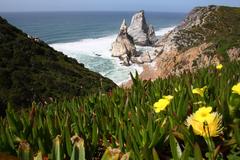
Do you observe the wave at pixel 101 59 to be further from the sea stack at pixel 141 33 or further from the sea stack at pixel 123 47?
the sea stack at pixel 141 33

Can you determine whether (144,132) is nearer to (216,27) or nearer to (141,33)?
(216,27)

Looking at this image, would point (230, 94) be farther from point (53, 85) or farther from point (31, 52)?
point (31, 52)

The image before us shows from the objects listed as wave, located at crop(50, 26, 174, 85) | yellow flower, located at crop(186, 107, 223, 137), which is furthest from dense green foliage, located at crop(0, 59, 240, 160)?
wave, located at crop(50, 26, 174, 85)

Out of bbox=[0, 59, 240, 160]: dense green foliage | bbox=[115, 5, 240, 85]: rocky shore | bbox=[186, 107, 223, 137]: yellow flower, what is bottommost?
bbox=[115, 5, 240, 85]: rocky shore

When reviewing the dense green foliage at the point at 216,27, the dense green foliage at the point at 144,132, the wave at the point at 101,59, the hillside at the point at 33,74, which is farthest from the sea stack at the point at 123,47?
the dense green foliage at the point at 144,132

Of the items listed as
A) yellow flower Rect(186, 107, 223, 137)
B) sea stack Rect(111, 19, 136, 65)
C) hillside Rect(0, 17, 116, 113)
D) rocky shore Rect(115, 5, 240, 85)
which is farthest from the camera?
sea stack Rect(111, 19, 136, 65)

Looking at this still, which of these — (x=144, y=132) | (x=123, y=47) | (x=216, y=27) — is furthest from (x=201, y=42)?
(x=144, y=132)

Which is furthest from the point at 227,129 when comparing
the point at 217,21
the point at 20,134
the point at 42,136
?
the point at 217,21

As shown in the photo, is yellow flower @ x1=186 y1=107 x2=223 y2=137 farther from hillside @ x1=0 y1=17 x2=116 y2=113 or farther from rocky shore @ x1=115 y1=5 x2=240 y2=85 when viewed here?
rocky shore @ x1=115 y1=5 x2=240 y2=85
